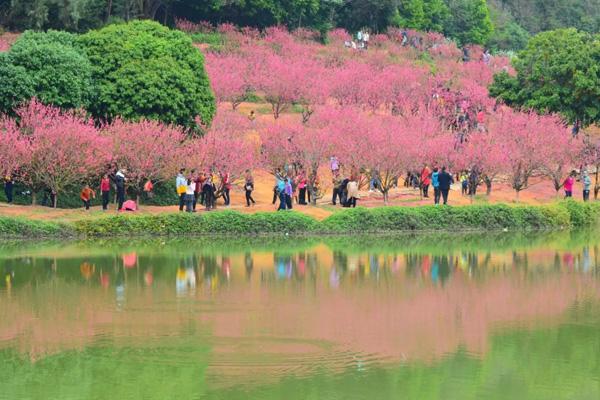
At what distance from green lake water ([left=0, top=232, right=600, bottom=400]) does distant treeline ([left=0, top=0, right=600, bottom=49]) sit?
2912cm

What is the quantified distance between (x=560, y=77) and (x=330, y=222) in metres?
20.1

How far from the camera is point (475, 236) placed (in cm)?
4025

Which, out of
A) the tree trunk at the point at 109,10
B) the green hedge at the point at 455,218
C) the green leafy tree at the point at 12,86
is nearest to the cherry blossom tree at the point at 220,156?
the green hedge at the point at 455,218

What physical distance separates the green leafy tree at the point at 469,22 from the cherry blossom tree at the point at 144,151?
45.4 metres

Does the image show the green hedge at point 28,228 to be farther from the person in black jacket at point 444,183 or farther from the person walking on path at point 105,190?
the person in black jacket at point 444,183

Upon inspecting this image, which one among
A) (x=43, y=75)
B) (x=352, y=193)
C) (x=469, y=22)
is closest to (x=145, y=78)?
(x=43, y=75)

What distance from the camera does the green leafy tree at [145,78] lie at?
45.3 m

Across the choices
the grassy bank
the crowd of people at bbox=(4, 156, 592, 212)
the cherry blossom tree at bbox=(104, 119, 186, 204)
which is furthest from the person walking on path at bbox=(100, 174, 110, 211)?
the grassy bank

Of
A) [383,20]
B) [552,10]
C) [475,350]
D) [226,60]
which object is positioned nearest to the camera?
[475,350]

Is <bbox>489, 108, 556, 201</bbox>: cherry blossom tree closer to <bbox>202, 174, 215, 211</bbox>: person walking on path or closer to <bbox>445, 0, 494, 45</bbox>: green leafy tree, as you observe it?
<bbox>202, 174, 215, 211</bbox>: person walking on path

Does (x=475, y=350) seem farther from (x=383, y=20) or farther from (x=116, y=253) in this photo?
(x=383, y=20)

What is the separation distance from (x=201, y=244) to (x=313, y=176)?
9606 millimetres

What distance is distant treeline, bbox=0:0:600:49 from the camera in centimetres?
6309

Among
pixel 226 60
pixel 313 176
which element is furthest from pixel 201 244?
pixel 226 60
